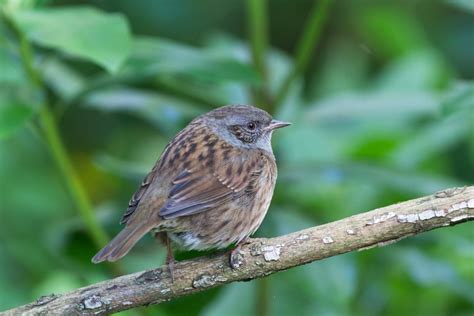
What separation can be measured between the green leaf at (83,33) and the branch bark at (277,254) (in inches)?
44.6

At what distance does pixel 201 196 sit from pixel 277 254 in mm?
833

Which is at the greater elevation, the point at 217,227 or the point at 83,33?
the point at 83,33

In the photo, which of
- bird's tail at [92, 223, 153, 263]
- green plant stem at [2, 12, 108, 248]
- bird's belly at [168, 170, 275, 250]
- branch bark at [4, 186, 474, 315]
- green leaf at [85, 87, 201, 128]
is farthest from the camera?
green leaf at [85, 87, 201, 128]

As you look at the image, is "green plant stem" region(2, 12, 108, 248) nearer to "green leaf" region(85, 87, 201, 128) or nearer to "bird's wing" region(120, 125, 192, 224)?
"bird's wing" region(120, 125, 192, 224)

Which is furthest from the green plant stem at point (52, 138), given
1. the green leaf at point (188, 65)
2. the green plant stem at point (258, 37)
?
the green plant stem at point (258, 37)

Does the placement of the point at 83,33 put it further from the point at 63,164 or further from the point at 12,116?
the point at 63,164

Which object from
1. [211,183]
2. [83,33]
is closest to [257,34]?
[211,183]

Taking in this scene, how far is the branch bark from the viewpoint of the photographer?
452 cm

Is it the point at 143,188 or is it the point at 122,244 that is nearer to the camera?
the point at 122,244

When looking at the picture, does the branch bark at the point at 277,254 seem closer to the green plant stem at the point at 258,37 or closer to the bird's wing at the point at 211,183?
the bird's wing at the point at 211,183

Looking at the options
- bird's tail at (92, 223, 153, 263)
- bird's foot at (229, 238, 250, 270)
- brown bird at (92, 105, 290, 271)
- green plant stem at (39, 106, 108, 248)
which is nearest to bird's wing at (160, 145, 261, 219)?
brown bird at (92, 105, 290, 271)

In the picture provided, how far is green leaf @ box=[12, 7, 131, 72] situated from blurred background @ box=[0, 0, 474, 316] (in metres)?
0.01

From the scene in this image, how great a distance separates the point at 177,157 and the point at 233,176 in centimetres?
34

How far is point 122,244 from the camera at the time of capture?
501 centimetres
